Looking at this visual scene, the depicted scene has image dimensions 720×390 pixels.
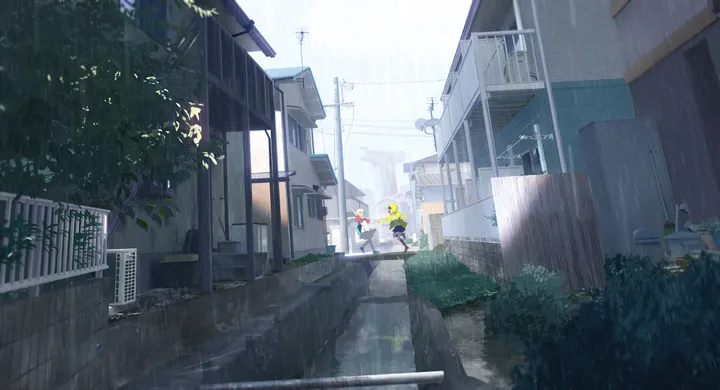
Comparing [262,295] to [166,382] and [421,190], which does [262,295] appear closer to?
[166,382]

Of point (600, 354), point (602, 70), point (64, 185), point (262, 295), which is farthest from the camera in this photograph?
point (602, 70)

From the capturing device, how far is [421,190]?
127 feet

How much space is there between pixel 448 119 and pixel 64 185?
1215 centimetres

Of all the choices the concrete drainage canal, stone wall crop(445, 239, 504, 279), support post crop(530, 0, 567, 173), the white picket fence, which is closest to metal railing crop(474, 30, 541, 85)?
support post crop(530, 0, 567, 173)

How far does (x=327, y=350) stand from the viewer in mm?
7625

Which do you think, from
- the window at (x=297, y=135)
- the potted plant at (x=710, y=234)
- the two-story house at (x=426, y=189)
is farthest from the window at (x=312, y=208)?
the potted plant at (x=710, y=234)

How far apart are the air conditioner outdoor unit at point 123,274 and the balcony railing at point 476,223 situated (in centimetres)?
508

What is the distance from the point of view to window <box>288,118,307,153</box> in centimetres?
1614

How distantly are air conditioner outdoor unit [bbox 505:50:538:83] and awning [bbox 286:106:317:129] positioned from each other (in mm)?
9156

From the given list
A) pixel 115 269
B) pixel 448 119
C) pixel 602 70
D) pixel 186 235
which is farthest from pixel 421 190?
pixel 115 269

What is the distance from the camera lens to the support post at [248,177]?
673cm

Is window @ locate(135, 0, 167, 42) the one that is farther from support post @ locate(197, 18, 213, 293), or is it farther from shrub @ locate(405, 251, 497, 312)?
shrub @ locate(405, 251, 497, 312)

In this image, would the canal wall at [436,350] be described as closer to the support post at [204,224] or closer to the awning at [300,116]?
the support post at [204,224]

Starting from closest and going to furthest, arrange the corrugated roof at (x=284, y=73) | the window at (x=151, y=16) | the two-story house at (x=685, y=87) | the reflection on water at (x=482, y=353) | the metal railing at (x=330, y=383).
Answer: the window at (x=151, y=16) < the reflection on water at (x=482, y=353) < the metal railing at (x=330, y=383) < the two-story house at (x=685, y=87) < the corrugated roof at (x=284, y=73)
